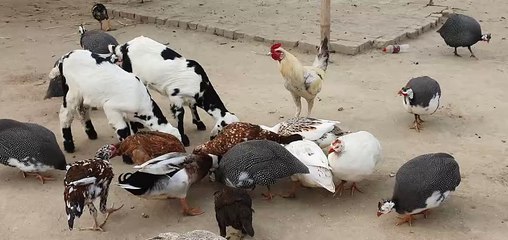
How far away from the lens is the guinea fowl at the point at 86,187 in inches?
156

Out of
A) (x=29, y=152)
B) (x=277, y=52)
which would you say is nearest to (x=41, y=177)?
(x=29, y=152)

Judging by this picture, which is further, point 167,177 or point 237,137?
point 237,137

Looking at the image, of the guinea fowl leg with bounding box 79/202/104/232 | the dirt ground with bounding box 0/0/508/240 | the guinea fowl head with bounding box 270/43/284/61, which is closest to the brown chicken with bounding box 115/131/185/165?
the dirt ground with bounding box 0/0/508/240

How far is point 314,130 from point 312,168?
0.62 meters

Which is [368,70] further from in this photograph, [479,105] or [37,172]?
[37,172]

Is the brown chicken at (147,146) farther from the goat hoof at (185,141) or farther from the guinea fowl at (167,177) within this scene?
the goat hoof at (185,141)

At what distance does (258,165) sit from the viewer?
436 cm

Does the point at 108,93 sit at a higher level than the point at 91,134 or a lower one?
higher

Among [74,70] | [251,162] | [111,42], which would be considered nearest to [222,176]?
[251,162]

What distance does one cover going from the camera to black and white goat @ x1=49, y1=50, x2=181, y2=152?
205 inches

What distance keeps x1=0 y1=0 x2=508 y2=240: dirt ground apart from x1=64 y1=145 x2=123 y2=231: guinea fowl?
0.73 ft

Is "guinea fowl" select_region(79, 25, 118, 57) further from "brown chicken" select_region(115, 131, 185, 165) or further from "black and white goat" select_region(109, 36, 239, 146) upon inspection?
"brown chicken" select_region(115, 131, 185, 165)

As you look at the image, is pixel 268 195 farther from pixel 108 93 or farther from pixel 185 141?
pixel 108 93

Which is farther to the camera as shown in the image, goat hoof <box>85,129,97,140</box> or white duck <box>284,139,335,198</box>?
goat hoof <box>85,129,97,140</box>
